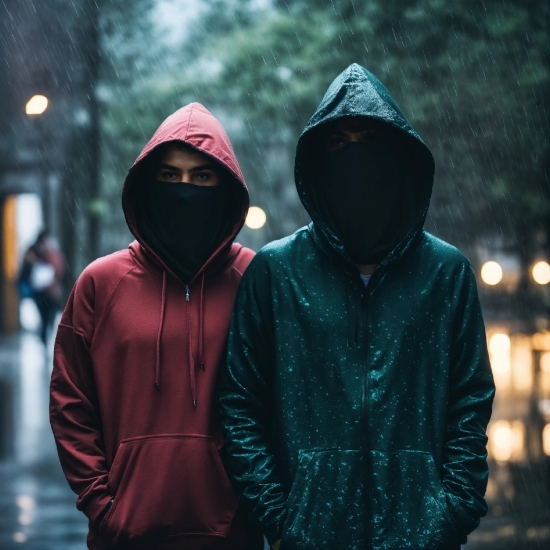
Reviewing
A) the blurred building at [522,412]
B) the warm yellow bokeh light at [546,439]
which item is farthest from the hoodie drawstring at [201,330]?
the warm yellow bokeh light at [546,439]

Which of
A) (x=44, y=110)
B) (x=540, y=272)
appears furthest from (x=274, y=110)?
(x=540, y=272)

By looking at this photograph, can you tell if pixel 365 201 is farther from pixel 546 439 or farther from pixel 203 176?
pixel 546 439

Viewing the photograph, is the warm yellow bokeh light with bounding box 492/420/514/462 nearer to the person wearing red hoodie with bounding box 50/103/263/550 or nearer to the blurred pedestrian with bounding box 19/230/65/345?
the person wearing red hoodie with bounding box 50/103/263/550

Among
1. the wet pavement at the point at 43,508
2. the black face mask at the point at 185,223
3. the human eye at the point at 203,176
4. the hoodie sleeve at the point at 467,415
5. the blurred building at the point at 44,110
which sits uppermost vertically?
the blurred building at the point at 44,110

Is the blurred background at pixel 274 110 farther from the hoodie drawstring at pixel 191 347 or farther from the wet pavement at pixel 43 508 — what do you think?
the hoodie drawstring at pixel 191 347

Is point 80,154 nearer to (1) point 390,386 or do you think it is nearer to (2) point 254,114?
(2) point 254,114

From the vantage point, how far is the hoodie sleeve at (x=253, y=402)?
2.92 m

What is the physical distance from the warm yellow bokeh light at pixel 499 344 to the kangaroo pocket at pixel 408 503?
44.6 ft

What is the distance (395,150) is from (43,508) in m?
4.87

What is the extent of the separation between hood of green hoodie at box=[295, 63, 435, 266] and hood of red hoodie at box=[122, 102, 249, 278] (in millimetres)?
272

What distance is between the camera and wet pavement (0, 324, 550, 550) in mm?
6047

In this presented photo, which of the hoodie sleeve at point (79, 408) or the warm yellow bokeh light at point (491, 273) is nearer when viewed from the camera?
the hoodie sleeve at point (79, 408)

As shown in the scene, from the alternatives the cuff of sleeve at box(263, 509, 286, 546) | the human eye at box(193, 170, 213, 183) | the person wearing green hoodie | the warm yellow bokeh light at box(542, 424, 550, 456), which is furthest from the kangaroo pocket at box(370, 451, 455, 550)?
the warm yellow bokeh light at box(542, 424, 550, 456)

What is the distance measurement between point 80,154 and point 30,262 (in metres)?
5.08
